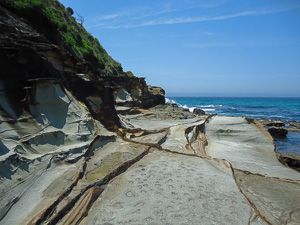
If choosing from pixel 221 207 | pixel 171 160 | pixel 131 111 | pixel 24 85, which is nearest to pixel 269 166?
pixel 171 160

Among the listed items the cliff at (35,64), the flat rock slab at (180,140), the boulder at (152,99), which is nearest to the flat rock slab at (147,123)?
the flat rock slab at (180,140)

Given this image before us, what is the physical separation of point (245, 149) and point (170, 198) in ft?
29.5

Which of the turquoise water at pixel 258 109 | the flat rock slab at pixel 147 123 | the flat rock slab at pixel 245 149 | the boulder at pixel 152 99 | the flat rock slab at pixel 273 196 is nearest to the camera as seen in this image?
the flat rock slab at pixel 273 196

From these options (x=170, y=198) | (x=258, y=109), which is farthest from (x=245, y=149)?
(x=258, y=109)

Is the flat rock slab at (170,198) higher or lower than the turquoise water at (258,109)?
higher

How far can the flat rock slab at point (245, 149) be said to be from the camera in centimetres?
1198

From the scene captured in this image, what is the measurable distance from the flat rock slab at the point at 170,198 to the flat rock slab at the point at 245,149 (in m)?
2.79

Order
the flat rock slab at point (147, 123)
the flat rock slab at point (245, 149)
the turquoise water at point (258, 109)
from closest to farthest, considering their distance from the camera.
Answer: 1. the flat rock slab at point (245, 149)
2. the flat rock slab at point (147, 123)
3. the turquoise water at point (258, 109)

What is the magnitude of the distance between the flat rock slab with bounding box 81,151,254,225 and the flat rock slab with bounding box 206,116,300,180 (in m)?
2.79

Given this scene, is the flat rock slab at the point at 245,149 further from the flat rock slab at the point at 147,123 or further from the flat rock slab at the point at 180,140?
the flat rock slab at the point at 147,123

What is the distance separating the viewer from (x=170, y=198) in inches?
292

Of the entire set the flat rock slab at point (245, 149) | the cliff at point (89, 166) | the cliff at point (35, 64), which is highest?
the cliff at point (35, 64)

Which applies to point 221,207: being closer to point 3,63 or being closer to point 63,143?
point 63,143

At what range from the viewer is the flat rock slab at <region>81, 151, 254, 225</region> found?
6633 millimetres
